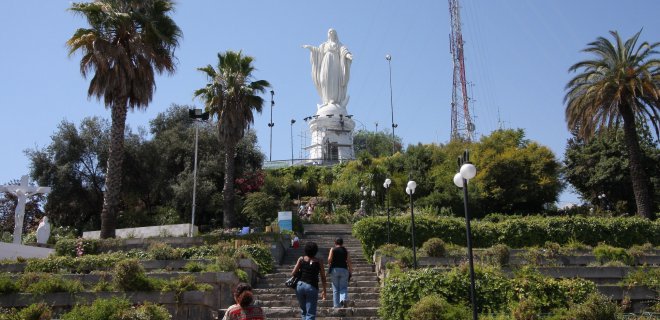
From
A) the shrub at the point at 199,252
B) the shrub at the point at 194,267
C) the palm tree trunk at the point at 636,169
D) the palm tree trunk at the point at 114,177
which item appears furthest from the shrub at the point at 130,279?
the palm tree trunk at the point at 636,169

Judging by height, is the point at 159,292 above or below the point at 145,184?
below

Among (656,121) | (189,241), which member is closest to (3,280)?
(189,241)

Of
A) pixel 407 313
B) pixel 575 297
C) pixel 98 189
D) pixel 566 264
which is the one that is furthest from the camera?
pixel 98 189

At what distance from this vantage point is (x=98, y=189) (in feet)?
116

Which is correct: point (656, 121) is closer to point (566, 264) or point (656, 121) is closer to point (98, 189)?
point (566, 264)

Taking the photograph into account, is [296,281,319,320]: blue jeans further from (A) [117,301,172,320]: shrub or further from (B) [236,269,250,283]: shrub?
(B) [236,269,250,283]: shrub

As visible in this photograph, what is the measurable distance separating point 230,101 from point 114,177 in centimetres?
792

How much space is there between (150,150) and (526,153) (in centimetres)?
2139

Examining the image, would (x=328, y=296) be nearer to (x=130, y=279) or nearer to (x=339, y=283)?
(x=339, y=283)

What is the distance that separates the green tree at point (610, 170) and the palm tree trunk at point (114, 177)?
25506 mm

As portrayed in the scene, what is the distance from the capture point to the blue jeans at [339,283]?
44.3ft

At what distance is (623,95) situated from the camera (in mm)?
27828

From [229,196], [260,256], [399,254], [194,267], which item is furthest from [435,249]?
[229,196]

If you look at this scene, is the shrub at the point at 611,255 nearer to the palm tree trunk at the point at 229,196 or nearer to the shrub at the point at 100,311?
the shrub at the point at 100,311
